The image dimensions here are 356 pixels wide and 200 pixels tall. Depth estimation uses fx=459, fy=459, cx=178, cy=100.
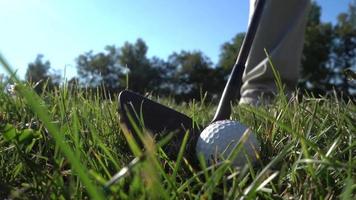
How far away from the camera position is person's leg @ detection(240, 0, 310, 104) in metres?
3.37

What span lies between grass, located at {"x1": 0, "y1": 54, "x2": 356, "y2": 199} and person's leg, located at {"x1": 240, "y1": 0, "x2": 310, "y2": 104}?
5.91 ft

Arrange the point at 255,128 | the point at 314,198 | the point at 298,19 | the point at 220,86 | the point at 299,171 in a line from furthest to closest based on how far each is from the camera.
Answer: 1. the point at 220,86
2. the point at 298,19
3. the point at 255,128
4. the point at 299,171
5. the point at 314,198

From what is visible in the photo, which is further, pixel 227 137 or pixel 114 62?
pixel 114 62

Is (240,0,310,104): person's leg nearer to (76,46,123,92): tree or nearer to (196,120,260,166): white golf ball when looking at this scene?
(196,120,260,166): white golf ball

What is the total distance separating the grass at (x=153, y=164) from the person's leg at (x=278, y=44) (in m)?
1.80

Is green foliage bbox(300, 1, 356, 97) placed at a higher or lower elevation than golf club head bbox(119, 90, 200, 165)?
lower

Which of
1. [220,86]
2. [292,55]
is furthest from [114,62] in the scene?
[292,55]

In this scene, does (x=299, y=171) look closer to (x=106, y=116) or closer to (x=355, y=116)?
(x=355, y=116)

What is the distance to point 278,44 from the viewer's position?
348cm

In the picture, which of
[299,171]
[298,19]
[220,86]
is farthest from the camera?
[220,86]

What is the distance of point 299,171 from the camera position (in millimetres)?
1018

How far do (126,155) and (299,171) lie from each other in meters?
0.48

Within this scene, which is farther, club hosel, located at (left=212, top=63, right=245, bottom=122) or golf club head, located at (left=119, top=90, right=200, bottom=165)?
club hosel, located at (left=212, top=63, right=245, bottom=122)

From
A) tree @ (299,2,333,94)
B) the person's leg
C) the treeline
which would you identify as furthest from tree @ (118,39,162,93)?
the person's leg
